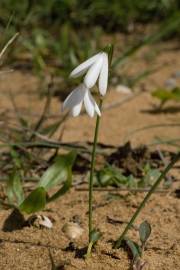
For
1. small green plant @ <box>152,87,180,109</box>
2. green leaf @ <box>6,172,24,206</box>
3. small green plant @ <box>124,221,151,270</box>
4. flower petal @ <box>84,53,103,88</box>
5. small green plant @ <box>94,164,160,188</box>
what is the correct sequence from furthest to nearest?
small green plant @ <box>152,87,180,109</box>, small green plant @ <box>94,164,160,188</box>, green leaf @ <box>6,172,24,206</box>, small green plant @ <box>124,221,151,270</box>, flower petal @ <box>84,53,103,88</box>

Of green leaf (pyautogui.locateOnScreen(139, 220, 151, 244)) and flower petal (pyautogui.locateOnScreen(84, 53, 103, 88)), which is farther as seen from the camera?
green leaf (pyautogui.locateOnScreen(139, 220, 151, 244))

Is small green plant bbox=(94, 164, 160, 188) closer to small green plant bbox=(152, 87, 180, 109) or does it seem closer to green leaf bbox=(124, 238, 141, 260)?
green leaf bbox=(124, 238, 141, 260)

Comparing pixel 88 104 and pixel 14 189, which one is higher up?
pixel 88 104

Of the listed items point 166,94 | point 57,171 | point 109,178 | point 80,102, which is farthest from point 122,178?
point 166,94

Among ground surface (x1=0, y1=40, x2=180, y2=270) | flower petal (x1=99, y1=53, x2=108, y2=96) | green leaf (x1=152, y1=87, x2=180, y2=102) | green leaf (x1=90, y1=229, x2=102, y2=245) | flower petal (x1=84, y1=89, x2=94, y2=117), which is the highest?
flower petal (x1=99, y1=53, x2=108, y2=96)

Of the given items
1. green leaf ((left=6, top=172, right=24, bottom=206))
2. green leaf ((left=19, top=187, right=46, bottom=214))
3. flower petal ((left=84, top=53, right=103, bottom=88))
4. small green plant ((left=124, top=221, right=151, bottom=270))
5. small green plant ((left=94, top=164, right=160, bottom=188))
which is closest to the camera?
flower petal ((left=84, top=53, right=103, bottom=88))

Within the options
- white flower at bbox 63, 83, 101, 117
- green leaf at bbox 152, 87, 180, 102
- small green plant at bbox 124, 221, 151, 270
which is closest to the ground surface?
small green plant at bbox 124, 221, 151, 270

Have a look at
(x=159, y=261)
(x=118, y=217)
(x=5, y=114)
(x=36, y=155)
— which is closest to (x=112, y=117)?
(x=5, y=114)

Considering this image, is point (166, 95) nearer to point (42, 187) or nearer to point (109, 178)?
point (109, 178)

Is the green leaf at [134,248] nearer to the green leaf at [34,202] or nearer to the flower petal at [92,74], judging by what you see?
the green leaf at [34,202]
